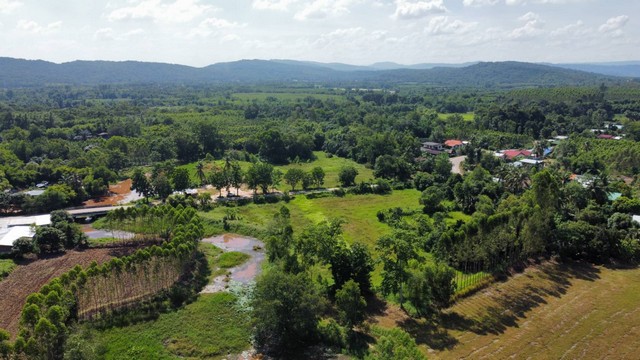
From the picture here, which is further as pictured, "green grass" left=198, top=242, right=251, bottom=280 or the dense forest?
"green grass" left=198, top=242, right=251, bottom=280

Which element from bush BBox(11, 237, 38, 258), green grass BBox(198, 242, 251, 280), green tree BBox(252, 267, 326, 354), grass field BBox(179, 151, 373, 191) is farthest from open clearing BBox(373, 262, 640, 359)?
grass field BBox(179, 151, 373, 191)

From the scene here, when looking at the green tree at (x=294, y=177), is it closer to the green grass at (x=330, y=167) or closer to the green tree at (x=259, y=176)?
the green grass at (x=330, y=167)

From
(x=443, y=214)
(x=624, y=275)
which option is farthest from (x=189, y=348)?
(x=624, y=275)

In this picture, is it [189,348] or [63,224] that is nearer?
[189,348]

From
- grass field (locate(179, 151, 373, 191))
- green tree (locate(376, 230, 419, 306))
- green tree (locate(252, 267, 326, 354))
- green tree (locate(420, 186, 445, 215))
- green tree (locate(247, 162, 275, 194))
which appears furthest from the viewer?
grass field (locate(179, 151, 373, 191))

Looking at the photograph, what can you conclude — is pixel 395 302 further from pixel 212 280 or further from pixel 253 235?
pixel 253 235

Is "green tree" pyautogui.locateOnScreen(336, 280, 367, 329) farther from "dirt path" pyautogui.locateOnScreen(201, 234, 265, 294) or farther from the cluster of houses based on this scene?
the cluster of houses

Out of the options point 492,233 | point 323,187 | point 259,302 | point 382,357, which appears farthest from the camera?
point 323,187
